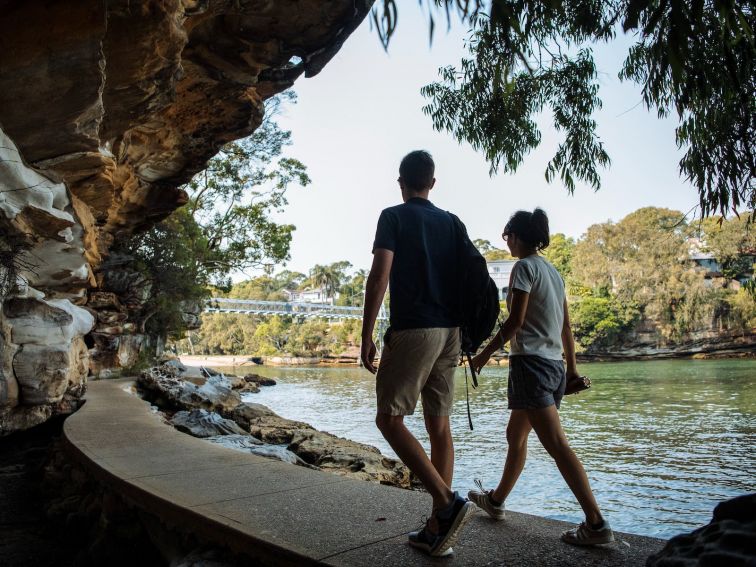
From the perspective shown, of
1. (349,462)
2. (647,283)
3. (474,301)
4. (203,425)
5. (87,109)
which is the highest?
(647,283)

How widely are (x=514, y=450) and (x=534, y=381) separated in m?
0.41

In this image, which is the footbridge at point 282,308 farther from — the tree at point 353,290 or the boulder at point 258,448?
the boulder at point 258,448

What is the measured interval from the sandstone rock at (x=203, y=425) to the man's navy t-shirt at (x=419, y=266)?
18.6ft

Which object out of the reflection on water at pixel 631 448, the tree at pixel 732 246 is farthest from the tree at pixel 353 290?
the reflection on water at pixel 631 448

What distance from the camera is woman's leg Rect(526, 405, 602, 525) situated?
241cm

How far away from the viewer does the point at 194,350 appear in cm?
7681

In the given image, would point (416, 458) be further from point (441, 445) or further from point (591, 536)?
point (591, 536)

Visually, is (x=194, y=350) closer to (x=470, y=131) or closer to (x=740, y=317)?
(x=740, y=317)

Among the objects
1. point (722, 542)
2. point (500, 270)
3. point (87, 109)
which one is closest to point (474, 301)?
point (722, 542)

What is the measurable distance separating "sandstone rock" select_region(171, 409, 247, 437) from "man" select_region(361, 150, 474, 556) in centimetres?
559

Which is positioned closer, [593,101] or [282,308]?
[593,101]

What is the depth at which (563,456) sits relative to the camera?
2465mm

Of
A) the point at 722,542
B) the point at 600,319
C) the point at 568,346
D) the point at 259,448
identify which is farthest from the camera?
the point at 600,319

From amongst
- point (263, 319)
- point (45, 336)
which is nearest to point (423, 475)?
point (45, 336)
